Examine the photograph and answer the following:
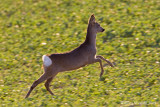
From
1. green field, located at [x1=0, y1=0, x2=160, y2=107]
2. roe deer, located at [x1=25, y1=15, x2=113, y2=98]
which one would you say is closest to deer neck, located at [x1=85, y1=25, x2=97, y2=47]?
roe deer, located at [x1=25, y1=15, x2=113, y2=98]

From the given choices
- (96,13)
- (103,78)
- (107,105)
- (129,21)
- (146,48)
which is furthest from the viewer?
(96,13)

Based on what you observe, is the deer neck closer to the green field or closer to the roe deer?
the roe deer

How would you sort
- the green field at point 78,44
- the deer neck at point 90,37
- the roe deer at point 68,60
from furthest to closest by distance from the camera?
the deer neck at point 90,37 < the roe deer at point 68,60 < the green field at point 78,44

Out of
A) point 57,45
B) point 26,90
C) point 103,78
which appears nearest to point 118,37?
point 57,45

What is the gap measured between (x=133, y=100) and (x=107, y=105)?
1.92 feet

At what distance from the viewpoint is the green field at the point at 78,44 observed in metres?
8.04

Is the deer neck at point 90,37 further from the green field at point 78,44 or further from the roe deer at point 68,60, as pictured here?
the green field at point 78,44

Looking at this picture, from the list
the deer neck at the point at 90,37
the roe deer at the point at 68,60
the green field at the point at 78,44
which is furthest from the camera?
the deer neck at the point at 90,37

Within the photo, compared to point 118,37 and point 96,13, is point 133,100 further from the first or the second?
point 96,13

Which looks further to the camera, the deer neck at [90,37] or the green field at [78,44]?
the deer neck at [90,37]

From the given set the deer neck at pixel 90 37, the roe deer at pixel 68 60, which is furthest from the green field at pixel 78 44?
the deer neck at pixel 90 37

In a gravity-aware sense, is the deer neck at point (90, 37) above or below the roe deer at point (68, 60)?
above

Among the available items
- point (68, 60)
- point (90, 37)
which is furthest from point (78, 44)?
point (68, 60)

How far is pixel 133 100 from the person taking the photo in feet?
24.9
